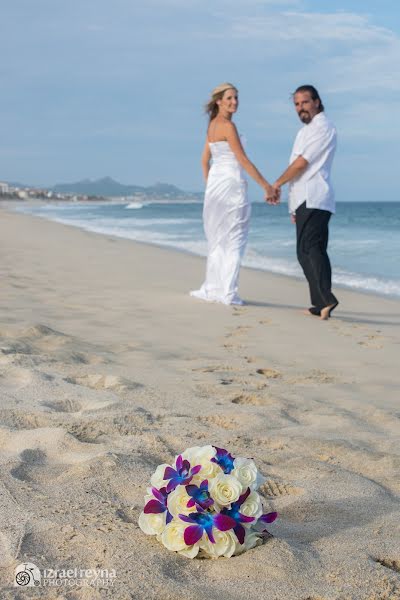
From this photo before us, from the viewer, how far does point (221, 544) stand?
1967mm

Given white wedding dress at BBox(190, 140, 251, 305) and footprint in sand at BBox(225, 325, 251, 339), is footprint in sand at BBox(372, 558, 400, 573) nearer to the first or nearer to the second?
footprint in sand at BBox(225, 325, 251, 339)

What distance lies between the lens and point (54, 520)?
214 centimetres

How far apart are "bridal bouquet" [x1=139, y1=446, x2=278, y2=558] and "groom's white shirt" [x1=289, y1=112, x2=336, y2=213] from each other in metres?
4.75

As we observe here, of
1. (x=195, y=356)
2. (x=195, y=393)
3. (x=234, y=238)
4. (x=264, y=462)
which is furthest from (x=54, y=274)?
(x=264, y=462)

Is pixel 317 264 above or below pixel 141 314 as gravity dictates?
above

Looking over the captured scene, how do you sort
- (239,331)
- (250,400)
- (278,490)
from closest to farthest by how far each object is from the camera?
(278,490), (250,400), (239,331)

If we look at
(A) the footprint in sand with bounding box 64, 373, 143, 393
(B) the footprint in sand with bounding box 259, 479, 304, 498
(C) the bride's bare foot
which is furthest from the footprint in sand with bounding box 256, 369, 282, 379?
(C) the bride's bare foot

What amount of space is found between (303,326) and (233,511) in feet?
13.8

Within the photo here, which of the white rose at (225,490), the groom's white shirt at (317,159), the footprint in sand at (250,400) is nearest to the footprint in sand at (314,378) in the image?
the footprint in sand at (250,400)

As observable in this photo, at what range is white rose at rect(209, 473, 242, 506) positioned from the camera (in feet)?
6.49

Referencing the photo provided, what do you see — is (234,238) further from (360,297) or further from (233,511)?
(233,511)

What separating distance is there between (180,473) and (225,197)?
5.16m

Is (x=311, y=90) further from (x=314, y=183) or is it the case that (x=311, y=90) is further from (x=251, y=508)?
(x=251, y=508)

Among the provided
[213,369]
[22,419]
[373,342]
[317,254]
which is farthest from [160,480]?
[317,254]
